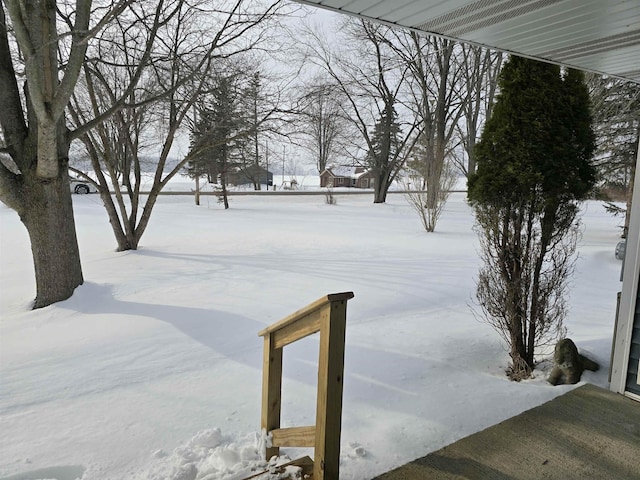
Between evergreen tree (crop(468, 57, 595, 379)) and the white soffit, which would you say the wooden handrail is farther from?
evergreen tree (crop(468, 57, 595, 379))

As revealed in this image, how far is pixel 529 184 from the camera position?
2.95 metres

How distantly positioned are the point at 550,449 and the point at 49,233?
5919 millimetres

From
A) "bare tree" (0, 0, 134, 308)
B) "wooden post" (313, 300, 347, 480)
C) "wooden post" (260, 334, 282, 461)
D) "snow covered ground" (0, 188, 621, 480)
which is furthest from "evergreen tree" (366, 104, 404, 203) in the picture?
"wooden post" (313, 300, 347, 480)

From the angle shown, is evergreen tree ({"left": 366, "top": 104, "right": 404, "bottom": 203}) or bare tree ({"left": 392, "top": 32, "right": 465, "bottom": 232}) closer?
bare tree ({"left": 392, "top": 32, "right": 465, "bottom": 232})

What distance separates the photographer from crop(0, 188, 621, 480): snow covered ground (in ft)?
7.80

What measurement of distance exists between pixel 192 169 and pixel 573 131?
69.9ft

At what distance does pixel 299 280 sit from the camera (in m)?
6.32

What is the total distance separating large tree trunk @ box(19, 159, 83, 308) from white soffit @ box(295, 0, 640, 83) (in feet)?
15.7

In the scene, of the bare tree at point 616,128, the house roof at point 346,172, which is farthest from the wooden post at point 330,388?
the house roof at point 346,172

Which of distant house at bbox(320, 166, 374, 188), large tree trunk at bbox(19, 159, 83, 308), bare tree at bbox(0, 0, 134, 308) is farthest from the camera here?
distant house at bbox(320, 166, 374, 188)

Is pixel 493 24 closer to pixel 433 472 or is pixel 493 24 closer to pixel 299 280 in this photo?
pixel 433 472

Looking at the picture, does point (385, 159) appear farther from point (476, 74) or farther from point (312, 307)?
point (312, 307)

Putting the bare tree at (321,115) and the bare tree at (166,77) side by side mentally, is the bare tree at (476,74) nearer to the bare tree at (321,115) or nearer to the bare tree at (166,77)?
the bare tree at (321,115)

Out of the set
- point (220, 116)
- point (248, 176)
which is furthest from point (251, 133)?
point (248, 176)
